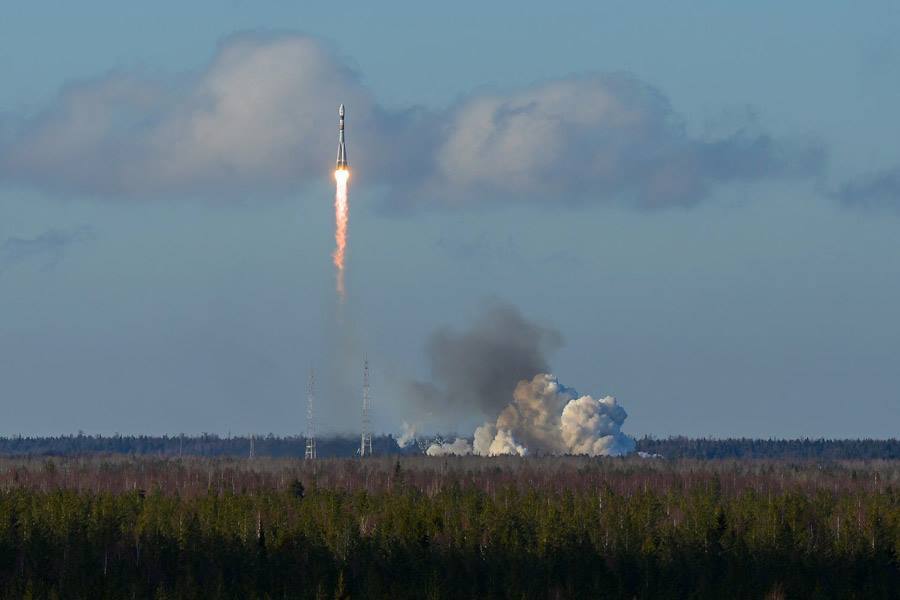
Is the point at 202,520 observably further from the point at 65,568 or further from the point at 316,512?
the point at 65,568

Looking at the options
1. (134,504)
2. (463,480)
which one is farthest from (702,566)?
(463,480)

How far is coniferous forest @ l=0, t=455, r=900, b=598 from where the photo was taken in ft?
293

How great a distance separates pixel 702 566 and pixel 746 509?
34.4 meters

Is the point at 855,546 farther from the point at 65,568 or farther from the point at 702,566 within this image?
the point at 65,568

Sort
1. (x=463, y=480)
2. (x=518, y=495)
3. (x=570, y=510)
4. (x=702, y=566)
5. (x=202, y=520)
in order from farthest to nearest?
(x=463, y=480)
(x=518, y=495)
(x=570, y=510)
(x=202, y=520)
(x=702, y=566)

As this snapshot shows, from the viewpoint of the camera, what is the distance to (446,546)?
104500mm

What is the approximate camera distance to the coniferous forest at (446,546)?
89.2 metres

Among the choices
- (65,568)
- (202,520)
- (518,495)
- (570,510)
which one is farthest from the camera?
(518,495)

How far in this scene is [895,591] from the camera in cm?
9400

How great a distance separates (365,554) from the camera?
98.6 m

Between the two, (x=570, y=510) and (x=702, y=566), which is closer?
(x=702, y=566)

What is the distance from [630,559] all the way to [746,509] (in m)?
33.2

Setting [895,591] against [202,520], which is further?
[202,520]

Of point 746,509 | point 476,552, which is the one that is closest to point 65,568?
point 476,552
